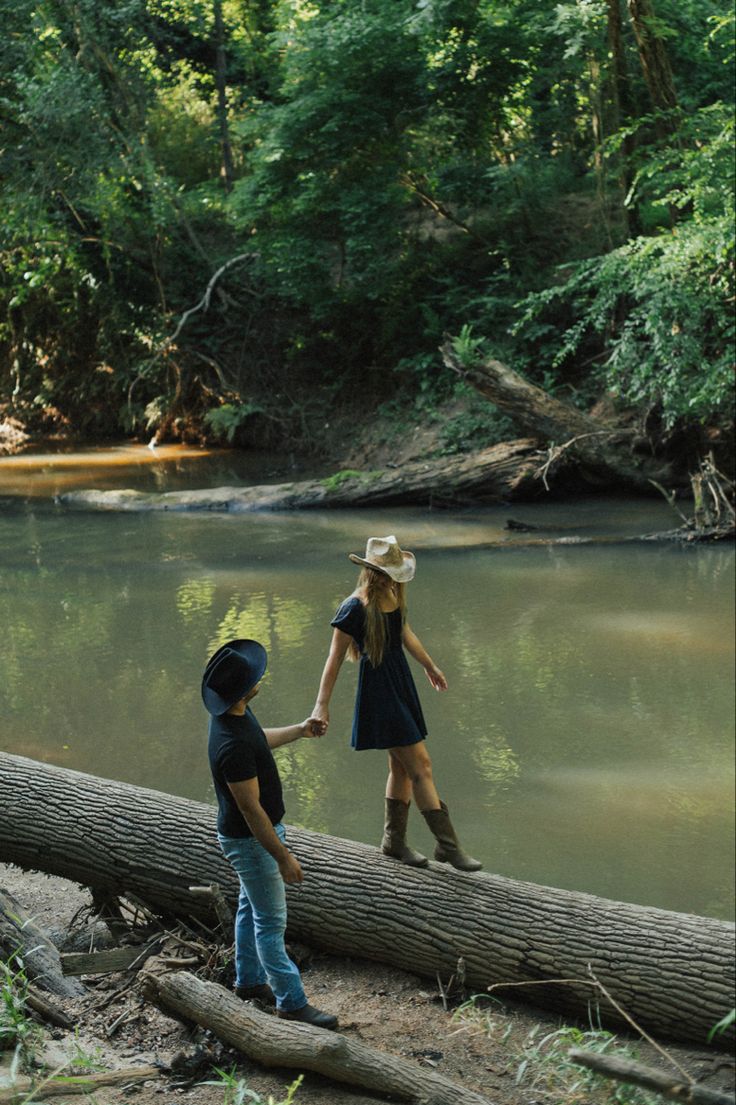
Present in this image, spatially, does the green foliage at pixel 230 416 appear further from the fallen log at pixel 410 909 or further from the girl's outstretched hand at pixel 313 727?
the girl's outstretched hand at pixel 313 727

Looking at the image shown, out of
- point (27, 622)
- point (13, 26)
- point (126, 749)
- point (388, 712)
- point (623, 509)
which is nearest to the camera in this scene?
point (388, 712)

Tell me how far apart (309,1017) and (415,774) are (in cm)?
111

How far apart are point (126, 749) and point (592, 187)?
1894 centimetres

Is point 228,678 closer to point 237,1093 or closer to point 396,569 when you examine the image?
point 396,569

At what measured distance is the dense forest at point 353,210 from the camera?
1781 centimetres

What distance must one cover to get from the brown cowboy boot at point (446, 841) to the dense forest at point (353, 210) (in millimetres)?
12208

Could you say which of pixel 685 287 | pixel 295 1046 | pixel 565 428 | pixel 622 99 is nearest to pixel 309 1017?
pixel 295 1046

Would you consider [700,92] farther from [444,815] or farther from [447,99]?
[444,815]

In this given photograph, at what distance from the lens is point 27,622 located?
474 inches

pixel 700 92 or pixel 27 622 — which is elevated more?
pixel 700 92

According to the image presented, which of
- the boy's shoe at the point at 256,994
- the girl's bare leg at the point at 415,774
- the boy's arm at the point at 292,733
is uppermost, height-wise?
the boy's arm at the point at 292,733

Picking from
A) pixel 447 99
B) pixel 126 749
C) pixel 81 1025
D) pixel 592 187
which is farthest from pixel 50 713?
pixel 592 187

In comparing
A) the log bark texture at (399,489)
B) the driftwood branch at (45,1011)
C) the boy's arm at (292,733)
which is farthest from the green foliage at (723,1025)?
the log bark texture at (399,489)

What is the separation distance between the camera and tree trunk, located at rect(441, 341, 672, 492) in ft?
58.3
